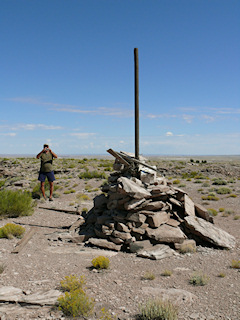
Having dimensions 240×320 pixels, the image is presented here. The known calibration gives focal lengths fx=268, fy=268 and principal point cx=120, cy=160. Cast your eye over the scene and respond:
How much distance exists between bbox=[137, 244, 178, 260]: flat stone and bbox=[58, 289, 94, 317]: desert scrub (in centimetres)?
323

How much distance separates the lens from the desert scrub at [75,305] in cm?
473

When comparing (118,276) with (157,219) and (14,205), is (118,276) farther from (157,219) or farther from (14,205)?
(14,205)

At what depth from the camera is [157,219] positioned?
29.7 ft

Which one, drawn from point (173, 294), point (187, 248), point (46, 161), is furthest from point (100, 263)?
point (46, 161)

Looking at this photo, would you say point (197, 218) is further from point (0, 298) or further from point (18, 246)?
point (0, 298)

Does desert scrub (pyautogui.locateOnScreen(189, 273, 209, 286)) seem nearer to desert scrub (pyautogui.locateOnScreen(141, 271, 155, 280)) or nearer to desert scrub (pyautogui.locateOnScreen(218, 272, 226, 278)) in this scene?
desert scrub (pyautogui.locateOnScreen(218, 272, 226, 278))

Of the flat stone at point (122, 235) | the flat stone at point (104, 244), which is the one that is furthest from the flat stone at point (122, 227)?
Answer: the flat stone at point (104, 244)

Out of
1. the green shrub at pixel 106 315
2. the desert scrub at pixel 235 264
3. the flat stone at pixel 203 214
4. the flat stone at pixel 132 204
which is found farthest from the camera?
the flat stone at pixel 203 214

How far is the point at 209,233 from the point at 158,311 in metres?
5.16

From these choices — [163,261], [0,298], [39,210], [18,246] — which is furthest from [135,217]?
[39,210]

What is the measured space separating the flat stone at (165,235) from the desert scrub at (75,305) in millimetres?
3992

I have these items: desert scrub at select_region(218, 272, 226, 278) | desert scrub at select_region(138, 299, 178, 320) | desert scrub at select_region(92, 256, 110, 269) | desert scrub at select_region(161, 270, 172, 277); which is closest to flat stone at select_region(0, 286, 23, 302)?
desert scrub at select_region(92, 256, 110, 269)

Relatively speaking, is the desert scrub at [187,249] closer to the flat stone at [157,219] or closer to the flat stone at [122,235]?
the flat stone at [157,219]

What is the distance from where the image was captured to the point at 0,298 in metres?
5.12
